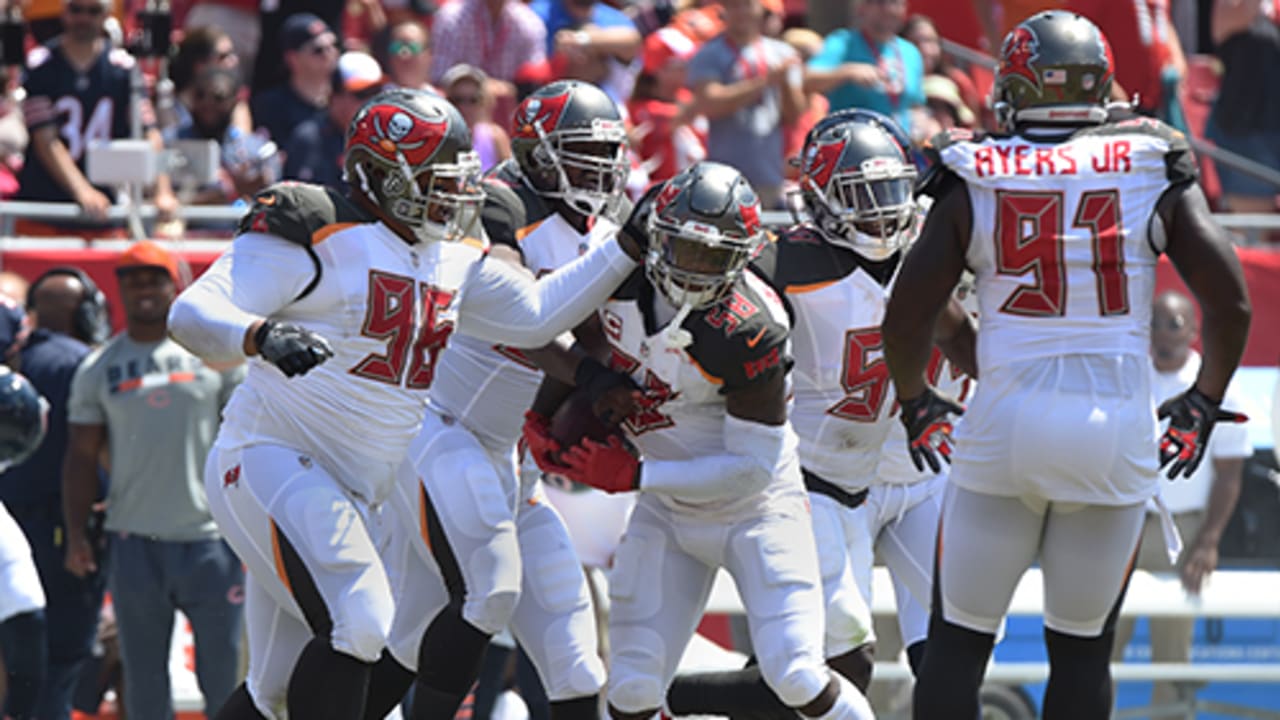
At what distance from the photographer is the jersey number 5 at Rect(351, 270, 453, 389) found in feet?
16.9

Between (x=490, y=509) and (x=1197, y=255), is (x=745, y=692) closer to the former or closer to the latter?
(x=490, y=509)

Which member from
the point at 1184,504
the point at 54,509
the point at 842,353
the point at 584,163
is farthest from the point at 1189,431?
the point at 54,509

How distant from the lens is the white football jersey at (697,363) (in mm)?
5086

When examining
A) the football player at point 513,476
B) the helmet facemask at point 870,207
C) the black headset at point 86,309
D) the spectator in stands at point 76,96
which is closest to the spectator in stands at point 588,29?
the spectator in stands at point 76,96

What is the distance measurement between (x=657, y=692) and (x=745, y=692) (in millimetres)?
441

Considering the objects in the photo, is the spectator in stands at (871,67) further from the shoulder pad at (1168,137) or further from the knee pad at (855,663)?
the shoulder pad at (1168,137)

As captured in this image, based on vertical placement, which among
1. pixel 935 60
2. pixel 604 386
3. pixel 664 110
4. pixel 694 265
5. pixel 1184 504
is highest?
pixel 694 265

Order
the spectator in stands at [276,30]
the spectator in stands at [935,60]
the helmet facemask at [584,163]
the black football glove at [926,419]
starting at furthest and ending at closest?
the spectator in stands at [935,60] < the spectator in stands at [276,30] < the helmet facemask at [584,163] < the black football glove at [926,419]

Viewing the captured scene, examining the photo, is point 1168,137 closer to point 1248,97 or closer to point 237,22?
point 1248,97

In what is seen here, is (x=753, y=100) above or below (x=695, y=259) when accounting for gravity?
below

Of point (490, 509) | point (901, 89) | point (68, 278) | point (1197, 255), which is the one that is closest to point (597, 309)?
point (490, 509)

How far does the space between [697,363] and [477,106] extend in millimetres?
4394

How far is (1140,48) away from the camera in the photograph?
10.4m

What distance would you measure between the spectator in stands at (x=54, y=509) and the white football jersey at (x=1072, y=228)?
3901mm
